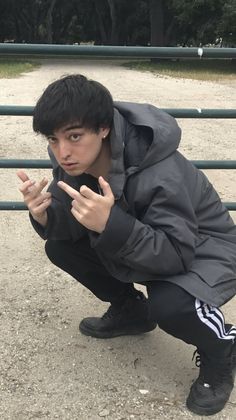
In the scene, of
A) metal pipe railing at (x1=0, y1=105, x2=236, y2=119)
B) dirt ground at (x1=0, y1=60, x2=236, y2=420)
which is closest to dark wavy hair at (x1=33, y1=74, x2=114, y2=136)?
dirt ground at (x1=0, y1=60, x2=236, y2=420)

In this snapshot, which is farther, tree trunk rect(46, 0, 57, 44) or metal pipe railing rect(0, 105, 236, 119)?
tree trunk rect(46, 0, 57, 44)

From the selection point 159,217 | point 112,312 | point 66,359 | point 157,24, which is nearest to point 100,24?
point 157,24

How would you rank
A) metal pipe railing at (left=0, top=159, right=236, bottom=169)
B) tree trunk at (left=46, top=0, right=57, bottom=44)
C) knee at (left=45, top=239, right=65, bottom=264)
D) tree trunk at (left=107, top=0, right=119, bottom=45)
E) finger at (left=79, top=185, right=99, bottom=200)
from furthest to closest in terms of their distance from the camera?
tree trunk at (left=46, top=0, right=57, bottom=44)
tree trunk at (left=107, top=0, right=119, bottom=45)
metal pipe railing at (left=0, top=159, right=236, bottom=169)
knee at (left=45, top=239, right=65, bottom=264)
finger at (left=79, top=185, right=99, bottom=200)

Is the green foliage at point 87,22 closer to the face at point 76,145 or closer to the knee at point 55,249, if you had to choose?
the knee at point 55,249

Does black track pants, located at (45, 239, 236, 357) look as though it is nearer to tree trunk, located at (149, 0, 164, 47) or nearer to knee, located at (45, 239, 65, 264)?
knee, located at (45, 239, 65, 264)

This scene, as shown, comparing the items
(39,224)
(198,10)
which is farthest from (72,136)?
(198,10)

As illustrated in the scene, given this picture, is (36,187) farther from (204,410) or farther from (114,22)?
(114,22)

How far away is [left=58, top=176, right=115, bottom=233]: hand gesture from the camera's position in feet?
5.53

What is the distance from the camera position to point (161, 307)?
185cm

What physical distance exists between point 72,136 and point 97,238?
13.0 inches

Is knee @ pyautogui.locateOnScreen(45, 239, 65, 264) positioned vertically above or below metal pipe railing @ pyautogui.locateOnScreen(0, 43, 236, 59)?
below

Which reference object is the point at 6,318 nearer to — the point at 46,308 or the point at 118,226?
the point at 46,308

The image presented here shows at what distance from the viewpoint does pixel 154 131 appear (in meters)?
1.80

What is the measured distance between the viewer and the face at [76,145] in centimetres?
175
